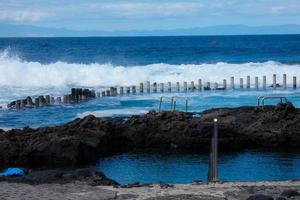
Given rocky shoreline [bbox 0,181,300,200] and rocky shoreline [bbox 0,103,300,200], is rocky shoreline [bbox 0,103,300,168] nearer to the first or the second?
rocky shoreline [bbox 0,103,300,200]

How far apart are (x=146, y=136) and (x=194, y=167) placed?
3925mm

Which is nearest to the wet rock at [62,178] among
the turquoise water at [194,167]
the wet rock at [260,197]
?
the turquoise water at [194,167]

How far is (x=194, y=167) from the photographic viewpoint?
18.4 meters

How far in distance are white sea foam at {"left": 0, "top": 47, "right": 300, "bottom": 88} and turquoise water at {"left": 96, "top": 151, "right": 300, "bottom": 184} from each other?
2944 cm

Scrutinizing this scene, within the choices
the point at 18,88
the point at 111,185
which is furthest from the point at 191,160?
the point at 18,88

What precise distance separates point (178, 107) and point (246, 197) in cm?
1975

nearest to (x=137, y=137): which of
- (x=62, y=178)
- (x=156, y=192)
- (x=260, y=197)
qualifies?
(x=62, y=178)

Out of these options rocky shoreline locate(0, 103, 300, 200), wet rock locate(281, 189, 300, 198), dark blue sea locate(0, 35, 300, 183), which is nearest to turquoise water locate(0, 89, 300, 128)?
dark blue sea locate(0, 35, 300, 183)

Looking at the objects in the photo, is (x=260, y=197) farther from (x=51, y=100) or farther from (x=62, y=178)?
(x=51, y=100)

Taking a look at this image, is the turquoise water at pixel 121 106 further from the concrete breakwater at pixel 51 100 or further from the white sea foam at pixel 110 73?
the white sea foam at pixel 110 73

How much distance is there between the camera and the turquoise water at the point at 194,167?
666 inches

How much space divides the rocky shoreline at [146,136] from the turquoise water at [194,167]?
842 mm

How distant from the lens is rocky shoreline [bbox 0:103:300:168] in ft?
62.7

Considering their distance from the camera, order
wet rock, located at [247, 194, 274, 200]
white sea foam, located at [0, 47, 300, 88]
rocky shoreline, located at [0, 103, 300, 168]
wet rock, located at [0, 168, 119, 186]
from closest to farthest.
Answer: wet rock, located at [247, 194, 274, 200]
wet rock, located at [0, 168, 119, 186]
rocky shoreline, located at [0, 103, 300, 168]
white sea foam, located at [0, 47, 300, 88]
